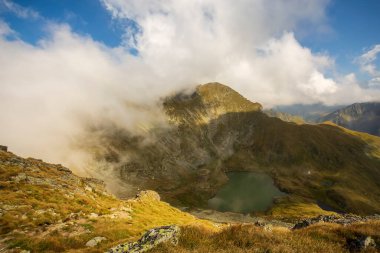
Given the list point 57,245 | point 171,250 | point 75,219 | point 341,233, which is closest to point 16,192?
point 75,219

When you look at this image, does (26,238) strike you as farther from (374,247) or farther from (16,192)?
(374,247)

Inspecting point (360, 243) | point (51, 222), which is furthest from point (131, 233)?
point (360, 243)

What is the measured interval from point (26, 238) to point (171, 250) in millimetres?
20636

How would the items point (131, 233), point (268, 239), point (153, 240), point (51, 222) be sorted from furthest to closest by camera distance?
point (51, 222)
point (131, 233)
point (268, 239)
point (153, 240)

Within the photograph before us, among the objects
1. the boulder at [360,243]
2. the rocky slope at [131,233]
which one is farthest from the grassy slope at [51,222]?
the boulder at [360,243]

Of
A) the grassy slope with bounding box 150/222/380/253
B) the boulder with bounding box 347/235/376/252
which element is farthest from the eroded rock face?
the boulder with bounding box 347/235/376/252

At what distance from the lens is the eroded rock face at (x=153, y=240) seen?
16766 millimetres

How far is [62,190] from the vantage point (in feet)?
190

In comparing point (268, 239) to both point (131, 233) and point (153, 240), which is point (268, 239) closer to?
point (153, 240)

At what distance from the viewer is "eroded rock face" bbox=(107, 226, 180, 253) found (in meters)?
16.8

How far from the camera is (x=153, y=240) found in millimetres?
17219

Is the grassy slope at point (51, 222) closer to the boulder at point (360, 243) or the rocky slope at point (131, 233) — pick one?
the rocky slope at point (131, 233)

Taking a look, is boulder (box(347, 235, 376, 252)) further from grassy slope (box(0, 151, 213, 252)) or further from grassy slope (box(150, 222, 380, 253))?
grassy slope (box(0, 151, 213, 252))

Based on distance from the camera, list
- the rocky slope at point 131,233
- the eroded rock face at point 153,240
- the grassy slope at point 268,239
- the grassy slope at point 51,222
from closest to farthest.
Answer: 1. the grassy slope at point 268,239
2. the eroded rock face at point 153,240
3. the rocky slope at point 131,233
4. the grassy slope at point 51,222
